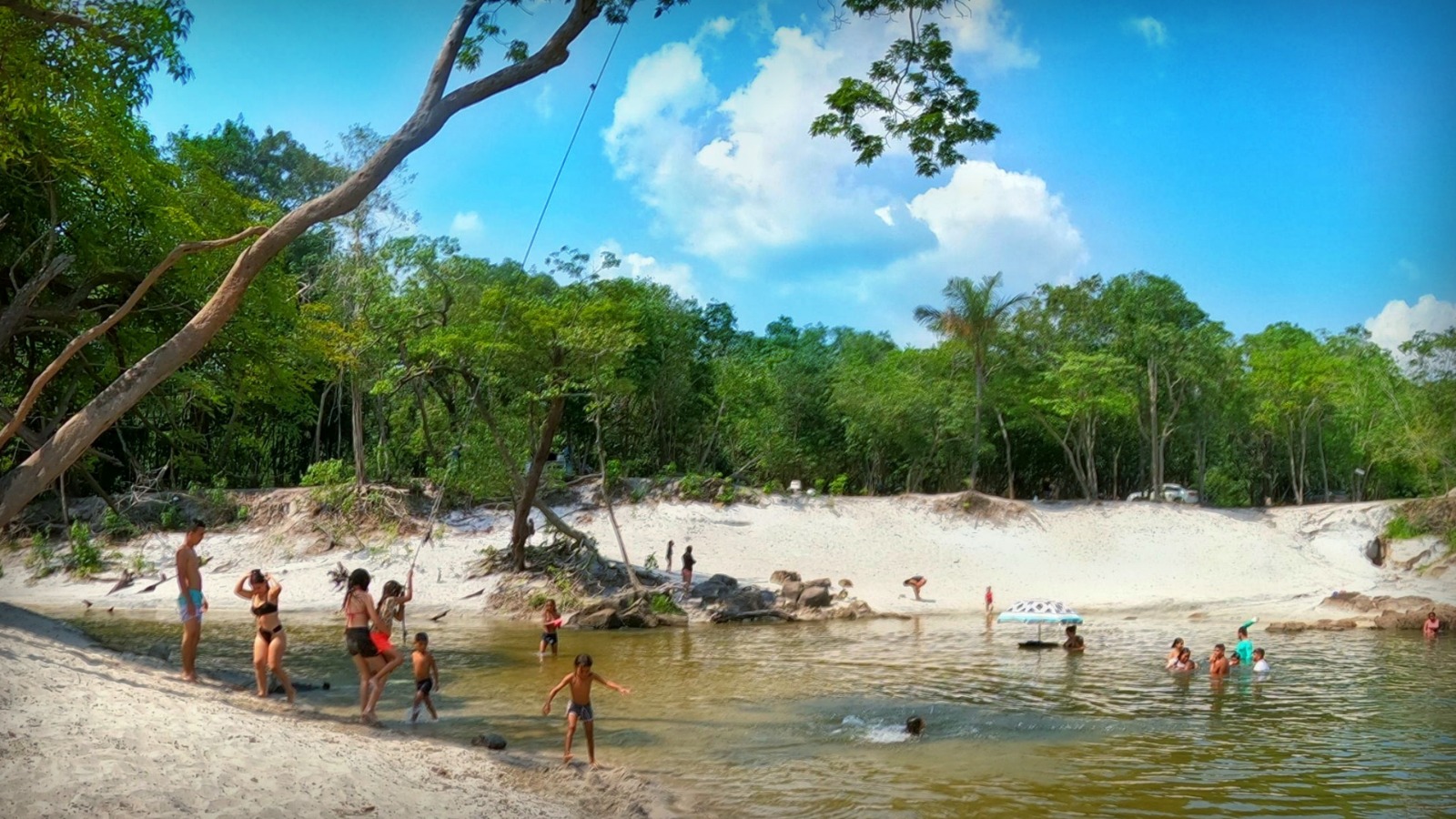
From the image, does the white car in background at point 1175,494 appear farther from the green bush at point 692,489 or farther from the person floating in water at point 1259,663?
the person floating in water at point 1259,663

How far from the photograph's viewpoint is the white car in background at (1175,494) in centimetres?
4531

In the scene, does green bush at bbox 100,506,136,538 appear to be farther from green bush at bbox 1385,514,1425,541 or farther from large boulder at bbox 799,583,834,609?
green bush at bbox 1385,514,1425,541

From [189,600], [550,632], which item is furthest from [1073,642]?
[189,600]

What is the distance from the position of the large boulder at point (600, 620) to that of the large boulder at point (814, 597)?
567 cm

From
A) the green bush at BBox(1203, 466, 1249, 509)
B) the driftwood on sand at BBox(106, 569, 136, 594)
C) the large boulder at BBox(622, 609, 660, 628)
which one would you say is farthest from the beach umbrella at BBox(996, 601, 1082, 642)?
the green bush at BBox(1203, 466, 1249, 509)

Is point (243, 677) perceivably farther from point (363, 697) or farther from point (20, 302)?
point (20, 302)

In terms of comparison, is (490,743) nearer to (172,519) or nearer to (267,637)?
(267,637)

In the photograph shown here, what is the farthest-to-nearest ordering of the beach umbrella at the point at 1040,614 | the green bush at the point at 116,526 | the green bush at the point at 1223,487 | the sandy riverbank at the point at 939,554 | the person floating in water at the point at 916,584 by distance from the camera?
the green bush at the point at 1223,487 → the person floating in water at the point at 916,584 → the green bush at the point at 116,526 → the sandy riverbank at the point at 939,554 → the beach umbrella at the point at 1040,614

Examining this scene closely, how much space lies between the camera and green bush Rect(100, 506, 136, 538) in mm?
29625

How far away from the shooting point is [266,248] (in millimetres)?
9375

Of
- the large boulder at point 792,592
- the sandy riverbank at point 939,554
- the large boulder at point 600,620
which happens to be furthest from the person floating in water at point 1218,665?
the large boulder at point 600,620

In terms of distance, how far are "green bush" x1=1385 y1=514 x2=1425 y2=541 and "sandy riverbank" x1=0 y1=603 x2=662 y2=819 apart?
115 feet

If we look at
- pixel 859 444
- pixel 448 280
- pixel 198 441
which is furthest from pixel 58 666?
pixel 859 444

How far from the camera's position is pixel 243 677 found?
14008 mm
